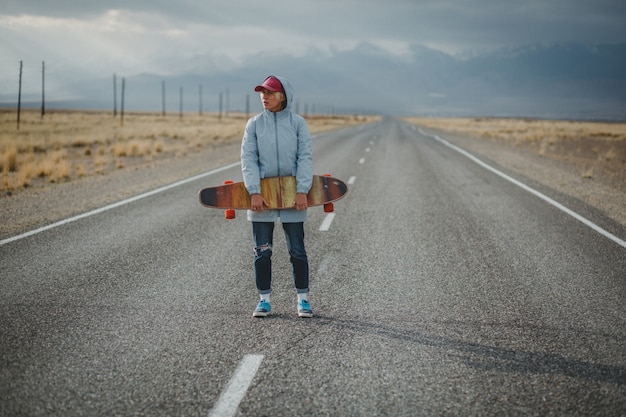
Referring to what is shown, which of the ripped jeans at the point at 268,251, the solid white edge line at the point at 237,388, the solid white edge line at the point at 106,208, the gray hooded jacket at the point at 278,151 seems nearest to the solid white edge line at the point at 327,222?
the ripped jeans at the point at 268,251

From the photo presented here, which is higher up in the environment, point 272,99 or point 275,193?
point 272,99

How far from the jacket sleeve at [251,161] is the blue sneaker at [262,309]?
1.00m

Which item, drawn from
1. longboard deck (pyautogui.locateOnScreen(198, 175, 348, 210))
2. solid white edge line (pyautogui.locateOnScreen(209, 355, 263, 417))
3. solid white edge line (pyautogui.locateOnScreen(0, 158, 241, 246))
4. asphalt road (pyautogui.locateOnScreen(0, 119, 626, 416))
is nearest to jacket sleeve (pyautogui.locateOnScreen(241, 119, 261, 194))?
longboard deck (pyautogui.locateOnScreen(198, 175, 348, 210))

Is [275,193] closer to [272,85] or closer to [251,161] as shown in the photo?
[251,161]

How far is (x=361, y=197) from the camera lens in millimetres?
10703

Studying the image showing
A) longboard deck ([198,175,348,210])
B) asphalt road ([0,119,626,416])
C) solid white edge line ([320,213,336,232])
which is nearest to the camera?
asphalt road ([0,119,626,416])

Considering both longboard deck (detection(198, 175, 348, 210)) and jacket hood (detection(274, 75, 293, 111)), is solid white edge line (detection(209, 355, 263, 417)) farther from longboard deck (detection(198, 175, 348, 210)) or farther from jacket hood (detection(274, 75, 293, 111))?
jacket hood (detection(274, 75, 293, 111))

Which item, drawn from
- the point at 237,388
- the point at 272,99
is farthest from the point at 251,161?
the point at 237,388

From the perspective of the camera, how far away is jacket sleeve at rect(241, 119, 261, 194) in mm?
4113

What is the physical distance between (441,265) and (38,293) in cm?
426

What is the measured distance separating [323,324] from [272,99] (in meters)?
1.88

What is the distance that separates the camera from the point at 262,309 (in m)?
4.35

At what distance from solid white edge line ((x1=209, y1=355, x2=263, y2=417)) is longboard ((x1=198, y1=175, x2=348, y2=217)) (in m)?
1.28

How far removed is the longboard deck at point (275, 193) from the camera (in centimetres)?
421
